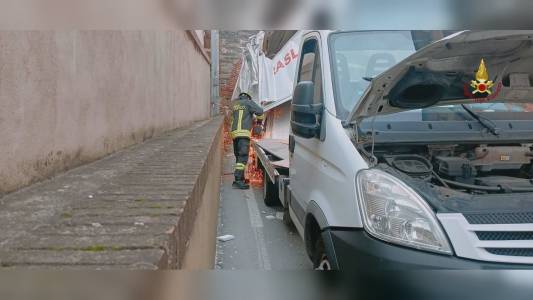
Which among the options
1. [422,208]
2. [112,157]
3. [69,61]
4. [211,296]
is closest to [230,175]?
[112,157]

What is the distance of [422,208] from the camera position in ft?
7.09

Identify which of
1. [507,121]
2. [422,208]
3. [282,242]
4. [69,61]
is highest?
[69,61]

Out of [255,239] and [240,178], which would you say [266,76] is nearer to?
[240,178]

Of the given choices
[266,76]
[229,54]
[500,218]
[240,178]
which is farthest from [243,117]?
[229,54]

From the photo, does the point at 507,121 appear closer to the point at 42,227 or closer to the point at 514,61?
the point at 514,61

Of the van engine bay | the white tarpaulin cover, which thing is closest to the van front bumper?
the van engine bay

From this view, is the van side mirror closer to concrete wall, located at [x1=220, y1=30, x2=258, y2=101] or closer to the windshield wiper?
the windshield wiper

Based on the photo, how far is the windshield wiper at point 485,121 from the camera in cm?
294

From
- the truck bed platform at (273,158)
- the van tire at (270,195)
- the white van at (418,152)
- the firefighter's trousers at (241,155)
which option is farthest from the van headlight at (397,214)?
the firefighter's trousers at (241,155)

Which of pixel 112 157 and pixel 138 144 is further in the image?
pixel 138 144

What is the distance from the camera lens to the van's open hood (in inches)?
99.6

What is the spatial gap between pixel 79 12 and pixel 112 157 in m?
3.13

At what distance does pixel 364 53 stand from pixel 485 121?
1.15 metres

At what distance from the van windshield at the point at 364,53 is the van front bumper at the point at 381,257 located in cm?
140
